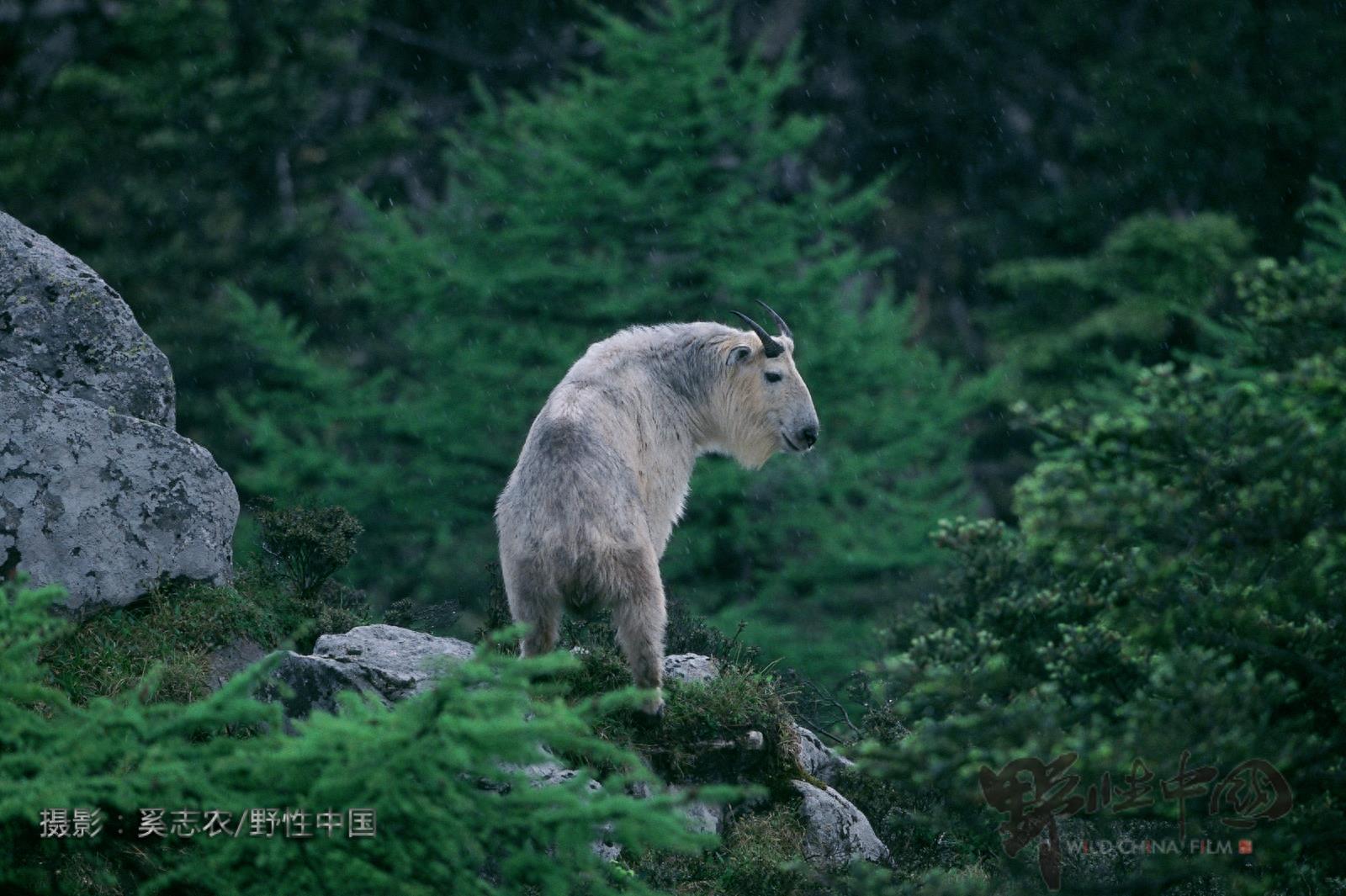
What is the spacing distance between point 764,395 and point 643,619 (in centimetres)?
198

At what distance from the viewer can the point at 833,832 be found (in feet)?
30.6

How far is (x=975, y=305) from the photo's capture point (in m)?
32.1

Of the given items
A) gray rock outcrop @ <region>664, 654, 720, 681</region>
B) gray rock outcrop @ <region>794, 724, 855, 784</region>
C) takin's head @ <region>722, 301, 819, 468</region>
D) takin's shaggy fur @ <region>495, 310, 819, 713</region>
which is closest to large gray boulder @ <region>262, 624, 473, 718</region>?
takin's shaggy fur @ <region>495, 310, 819, 713</region>

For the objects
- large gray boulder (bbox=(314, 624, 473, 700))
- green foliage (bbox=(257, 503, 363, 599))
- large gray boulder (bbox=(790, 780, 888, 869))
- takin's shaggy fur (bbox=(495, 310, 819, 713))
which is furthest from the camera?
green foliage (bbox=(257, 503, 363, 599))

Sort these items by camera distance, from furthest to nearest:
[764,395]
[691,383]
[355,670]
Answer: [764,395] → [691,383] → [355,670]

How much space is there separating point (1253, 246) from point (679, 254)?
11.5m

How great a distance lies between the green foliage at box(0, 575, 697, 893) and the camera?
17.3 ft

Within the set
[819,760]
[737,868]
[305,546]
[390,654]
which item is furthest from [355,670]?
[819,760]

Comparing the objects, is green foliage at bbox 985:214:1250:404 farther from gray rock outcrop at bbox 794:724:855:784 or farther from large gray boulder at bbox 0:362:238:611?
large gray boulder at bbox 0:362:238:611

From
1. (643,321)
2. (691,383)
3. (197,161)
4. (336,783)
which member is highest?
(691,383)

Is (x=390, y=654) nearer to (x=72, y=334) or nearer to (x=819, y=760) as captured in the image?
(x=72, y=334)

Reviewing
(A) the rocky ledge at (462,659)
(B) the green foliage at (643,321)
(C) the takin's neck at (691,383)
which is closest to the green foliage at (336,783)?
(A) the rocky ledge at (462,659)

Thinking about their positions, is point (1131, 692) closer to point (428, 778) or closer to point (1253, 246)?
point (428, 778)

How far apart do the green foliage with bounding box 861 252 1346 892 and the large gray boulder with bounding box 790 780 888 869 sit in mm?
1906
